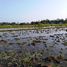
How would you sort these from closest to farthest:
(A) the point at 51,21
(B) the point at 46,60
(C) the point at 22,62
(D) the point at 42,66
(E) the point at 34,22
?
(D) the point at 42,66 < (C) the point at 22,62 < (B) the point at 46,60 < (E) the point at 34,22 < (A) the point at 51,21

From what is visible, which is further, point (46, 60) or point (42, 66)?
point (46, 60)

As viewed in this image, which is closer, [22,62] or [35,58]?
[22,62]

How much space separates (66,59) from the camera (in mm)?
12711

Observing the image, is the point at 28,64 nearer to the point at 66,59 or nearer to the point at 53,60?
the point at 53,60

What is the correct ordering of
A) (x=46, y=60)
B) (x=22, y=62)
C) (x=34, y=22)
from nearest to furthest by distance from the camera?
1. (x=22, y=62)
2. (x=46, y=60)
3. (x=34, y=22)

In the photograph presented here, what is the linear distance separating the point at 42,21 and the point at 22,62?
11519 cm

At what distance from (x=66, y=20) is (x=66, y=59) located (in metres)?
126

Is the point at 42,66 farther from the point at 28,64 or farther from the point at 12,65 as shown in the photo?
the point at 12,65

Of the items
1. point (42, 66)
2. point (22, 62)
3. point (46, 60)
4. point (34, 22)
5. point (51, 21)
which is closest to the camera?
point (42, 66)

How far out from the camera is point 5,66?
11.0 metres

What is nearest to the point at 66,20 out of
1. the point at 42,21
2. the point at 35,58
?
the point at 42,21

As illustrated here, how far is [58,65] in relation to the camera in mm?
11164

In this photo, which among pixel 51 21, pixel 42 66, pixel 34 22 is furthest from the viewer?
pixel 51 21

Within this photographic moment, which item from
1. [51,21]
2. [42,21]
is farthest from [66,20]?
[42,21]
